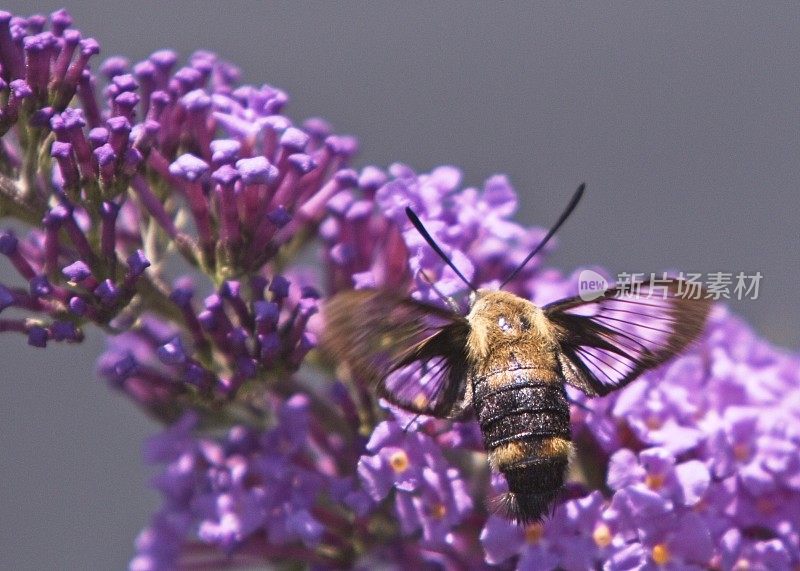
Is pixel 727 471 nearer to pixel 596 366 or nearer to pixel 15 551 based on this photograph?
pixel 596 366

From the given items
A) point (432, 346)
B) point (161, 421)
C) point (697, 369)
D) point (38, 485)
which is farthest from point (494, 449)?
point (38, 485)

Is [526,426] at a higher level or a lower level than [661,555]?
higher

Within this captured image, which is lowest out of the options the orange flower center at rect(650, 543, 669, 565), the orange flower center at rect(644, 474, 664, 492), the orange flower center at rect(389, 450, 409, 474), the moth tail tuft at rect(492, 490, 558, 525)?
the orange flower center at rect(650, 543, 669, 565)

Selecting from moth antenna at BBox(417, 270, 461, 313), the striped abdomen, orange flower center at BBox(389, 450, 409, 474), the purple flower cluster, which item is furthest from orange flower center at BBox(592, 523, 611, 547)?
the purple flower cluster

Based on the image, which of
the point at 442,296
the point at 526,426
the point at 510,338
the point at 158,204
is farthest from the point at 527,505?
the point at 158,204

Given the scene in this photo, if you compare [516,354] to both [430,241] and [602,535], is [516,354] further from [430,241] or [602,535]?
[602,535]

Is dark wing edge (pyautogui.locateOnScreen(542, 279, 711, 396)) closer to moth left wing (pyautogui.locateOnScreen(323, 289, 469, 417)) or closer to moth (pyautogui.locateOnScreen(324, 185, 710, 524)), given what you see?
moth (pyautogui.locateOnScreen(324, 185, 710, 524))
